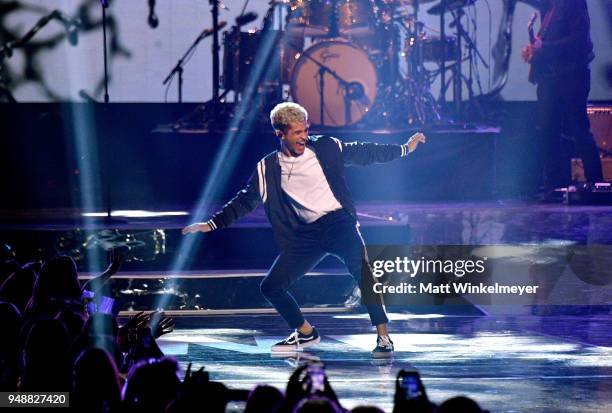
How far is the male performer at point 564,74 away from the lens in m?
13.1

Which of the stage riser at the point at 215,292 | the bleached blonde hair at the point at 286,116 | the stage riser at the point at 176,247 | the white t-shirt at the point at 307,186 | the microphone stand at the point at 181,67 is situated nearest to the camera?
the bleached blonde hair at the point at 286,116

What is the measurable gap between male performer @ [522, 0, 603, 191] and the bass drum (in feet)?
6.73

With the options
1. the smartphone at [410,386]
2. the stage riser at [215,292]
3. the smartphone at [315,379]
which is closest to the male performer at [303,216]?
the stage riser at [215,292]

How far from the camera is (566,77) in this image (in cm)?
1339

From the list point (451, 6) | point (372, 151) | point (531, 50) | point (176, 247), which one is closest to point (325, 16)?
point (451, 6)

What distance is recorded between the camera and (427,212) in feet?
40.8

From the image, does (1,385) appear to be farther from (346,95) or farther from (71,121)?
(71,121)

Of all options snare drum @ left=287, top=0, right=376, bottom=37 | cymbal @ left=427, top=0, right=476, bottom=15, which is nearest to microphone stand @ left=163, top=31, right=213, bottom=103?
snare drum @ left=287, top=0, right=376, bottom=37

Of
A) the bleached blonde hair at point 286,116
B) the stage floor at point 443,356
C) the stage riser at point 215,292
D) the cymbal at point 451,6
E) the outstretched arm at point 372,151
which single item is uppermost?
the cymbal at point 451,6

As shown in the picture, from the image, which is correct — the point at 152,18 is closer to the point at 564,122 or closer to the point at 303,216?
the point at 564,122

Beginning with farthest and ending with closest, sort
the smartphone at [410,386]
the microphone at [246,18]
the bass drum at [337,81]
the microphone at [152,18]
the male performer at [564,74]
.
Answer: the microphone at [152,18] < the microphone at [246,18] < the bass drum at [337,81] < the male performer at [564,74] < the smartphone at [410,386]

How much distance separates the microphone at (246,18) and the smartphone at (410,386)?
484 inches

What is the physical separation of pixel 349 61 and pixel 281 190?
714cm

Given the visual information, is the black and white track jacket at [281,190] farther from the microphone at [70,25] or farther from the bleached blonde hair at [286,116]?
the microphone at [70,25]
